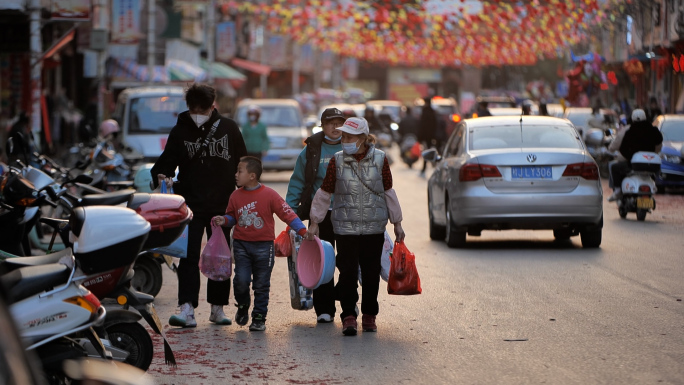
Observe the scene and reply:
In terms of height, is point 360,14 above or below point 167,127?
above

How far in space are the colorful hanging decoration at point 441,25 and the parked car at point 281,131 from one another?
951 centimetres

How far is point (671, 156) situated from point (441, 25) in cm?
2885

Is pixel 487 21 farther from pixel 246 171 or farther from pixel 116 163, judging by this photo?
pixel 246 171

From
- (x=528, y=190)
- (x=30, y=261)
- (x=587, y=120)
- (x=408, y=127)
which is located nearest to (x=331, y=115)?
(x=30, y=261)

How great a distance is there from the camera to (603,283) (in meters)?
11.4

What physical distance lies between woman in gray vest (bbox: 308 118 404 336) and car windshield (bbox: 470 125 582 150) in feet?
18.5

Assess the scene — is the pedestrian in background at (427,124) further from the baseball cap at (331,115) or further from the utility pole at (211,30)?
the utility pole at (211,30)

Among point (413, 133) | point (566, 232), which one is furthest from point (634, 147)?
point (413, 133)

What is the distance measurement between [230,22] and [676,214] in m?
47.2

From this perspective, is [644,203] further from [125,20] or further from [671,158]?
[125,20]

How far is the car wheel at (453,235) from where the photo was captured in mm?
14578

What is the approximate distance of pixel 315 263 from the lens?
9.22 meters

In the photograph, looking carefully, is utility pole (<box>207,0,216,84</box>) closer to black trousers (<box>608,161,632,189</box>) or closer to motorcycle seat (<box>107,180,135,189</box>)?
black trousers (<box>608,161,632,189</box>)

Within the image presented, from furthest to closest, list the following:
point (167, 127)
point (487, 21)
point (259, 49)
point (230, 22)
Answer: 1. point (259, 49)
2. point (230, 22)
3. point (487, 21)
4. point (167, 127)
